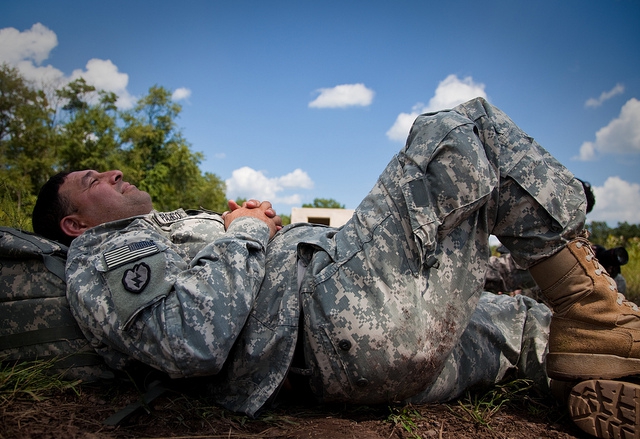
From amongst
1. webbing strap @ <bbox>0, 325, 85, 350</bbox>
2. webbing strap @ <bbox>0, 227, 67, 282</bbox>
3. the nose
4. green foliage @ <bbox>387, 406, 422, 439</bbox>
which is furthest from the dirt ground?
the nose

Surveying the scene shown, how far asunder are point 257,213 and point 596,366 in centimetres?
178

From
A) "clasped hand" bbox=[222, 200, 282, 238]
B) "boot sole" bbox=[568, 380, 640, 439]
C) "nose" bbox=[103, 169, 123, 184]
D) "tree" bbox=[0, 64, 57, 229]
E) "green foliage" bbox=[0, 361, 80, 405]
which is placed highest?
"tree" bbox=[0, 64, 57, 229]

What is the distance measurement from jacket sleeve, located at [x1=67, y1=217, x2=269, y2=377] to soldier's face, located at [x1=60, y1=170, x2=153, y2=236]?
0.74m

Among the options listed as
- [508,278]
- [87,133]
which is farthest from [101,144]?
[508,278]

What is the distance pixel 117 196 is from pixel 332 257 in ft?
5.04

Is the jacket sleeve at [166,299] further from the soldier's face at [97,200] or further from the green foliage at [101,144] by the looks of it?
the green foliage at [101,144]

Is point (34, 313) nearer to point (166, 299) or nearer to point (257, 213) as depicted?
point (166, 299)

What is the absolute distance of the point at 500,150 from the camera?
2.18m

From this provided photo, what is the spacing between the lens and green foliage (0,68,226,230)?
20.2m

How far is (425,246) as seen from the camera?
203cm

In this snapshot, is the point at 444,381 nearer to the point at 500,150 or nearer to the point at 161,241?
the point at 500,150

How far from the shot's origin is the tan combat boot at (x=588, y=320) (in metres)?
2.10

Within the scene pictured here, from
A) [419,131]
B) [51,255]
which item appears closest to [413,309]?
[419,131]

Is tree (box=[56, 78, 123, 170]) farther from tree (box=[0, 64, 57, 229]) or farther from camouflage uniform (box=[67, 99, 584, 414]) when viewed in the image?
camouflage uniform (box=[67, 99, 584, 414])
